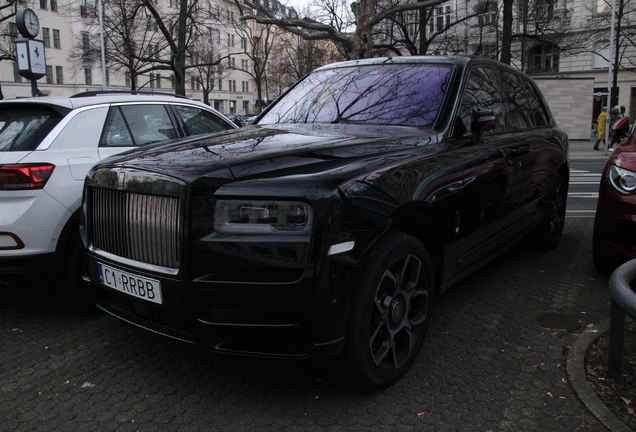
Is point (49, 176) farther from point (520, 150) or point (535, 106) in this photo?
point (535, 106)

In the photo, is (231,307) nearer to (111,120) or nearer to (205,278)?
(205,278)

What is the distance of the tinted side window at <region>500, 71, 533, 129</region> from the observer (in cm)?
482

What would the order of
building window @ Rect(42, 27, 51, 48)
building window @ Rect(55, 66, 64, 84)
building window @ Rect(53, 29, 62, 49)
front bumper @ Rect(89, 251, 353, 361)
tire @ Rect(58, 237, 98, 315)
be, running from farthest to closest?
1. building window @ Rect(55, 66, 64, 84)
2. building window @ Rect(53, 29, 62, 49)
3. building window @ Rect(42, 27, 51, 48)
4. tire @ Rect(58, 237, 98, 315)
5. front bumper @ Rect(89, 251, 353, 361)

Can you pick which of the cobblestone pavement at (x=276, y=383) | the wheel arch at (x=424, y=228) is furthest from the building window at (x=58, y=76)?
the wheel arch at (x=424, y=228)

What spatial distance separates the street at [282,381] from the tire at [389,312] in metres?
0.15

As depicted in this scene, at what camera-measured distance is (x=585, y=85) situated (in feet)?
92.5

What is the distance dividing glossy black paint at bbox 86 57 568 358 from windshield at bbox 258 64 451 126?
0.25 m

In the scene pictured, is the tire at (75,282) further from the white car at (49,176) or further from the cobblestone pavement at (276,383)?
the cobblestone pavement at (276,383)

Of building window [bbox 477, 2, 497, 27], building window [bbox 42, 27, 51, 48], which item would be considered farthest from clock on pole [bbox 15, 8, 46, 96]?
building window [bbox 42, 27, 51, 48]

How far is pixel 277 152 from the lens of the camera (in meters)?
2.90

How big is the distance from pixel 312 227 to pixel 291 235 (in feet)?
0.34

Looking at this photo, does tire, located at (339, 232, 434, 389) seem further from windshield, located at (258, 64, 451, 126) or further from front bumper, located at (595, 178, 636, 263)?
front bumper, located at (595, 178, 636, 263)

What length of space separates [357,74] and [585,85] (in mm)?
28048

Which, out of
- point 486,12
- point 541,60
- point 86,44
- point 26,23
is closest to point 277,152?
point 26,23
